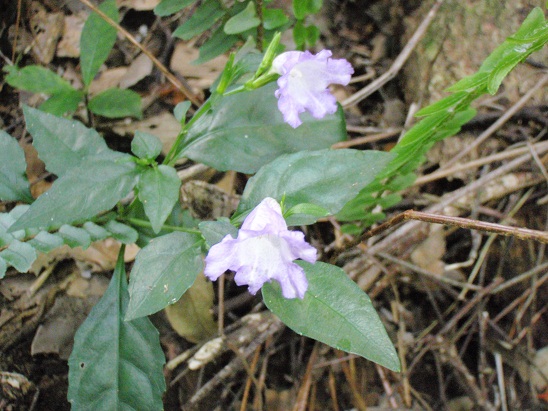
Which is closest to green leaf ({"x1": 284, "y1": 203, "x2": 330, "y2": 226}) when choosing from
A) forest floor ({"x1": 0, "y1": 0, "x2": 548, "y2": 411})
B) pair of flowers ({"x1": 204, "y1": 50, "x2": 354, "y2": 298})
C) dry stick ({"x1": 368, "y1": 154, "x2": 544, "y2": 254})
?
pair of flowers ({"x1": 204, "y1": 50, "x2": 354, "y2": 298})

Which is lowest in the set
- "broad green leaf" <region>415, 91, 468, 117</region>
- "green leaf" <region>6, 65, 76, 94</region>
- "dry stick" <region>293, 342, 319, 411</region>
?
Result: "dry stick" <region>293, 342, 319, 411</region>

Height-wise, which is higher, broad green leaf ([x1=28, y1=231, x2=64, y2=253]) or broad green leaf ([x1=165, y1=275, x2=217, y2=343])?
broad green leaf ([x1=28, y1=231, x2=64, y2=253])

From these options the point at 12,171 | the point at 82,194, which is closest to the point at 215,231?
the point at 82,194

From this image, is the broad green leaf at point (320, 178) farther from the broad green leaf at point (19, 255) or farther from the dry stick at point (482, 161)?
the dry stick at point (482, 161)

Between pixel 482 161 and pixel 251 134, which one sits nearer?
pixel 251 134

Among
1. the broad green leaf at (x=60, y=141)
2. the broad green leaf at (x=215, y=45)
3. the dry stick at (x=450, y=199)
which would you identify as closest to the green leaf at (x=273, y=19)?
the broad green leaf at (x=215, y=45)

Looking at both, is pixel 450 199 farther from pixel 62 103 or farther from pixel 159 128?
pixel 62 103

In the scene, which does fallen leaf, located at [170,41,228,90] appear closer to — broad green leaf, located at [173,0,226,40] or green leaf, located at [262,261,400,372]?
broad green leaf, located at [173,0,226,40]

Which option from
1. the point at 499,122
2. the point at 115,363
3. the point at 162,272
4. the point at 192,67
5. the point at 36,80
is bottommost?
the point at 115,363
